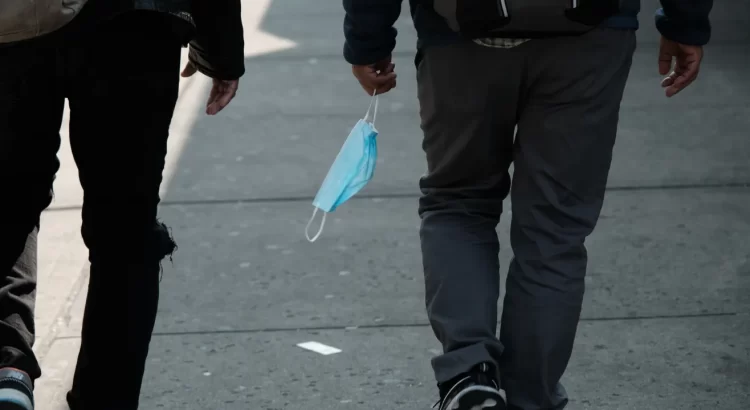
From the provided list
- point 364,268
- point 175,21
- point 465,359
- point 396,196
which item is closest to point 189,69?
point 175,21

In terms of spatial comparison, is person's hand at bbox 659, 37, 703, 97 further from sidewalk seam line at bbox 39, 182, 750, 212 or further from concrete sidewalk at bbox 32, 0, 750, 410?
sidewalk seam line at bbox 39, 182, 750, 212

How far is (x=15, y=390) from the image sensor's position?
2.89 metres

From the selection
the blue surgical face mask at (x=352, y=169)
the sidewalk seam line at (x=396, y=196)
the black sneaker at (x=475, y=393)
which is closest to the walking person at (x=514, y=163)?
the black sneaker at (x=475, y=393)

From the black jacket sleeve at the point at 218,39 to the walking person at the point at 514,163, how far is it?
26 centimetres

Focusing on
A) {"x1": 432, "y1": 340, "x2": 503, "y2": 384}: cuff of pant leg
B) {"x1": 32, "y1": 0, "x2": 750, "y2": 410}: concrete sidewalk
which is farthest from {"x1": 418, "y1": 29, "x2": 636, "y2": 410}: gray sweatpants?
{"x1": 32, "y1": 0, "x2": 750, "y2": 410}: concrete sidewalk

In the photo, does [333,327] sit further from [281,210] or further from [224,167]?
[224,167]

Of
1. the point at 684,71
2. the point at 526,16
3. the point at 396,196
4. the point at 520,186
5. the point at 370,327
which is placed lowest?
the point at 396,196

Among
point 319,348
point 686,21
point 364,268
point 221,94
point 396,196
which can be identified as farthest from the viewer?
point 396,196

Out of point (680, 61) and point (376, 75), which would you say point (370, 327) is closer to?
point (376, 75)

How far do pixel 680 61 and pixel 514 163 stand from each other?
54 cm

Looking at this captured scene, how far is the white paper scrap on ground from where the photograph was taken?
3.91 m

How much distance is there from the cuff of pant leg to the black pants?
0.69 metres

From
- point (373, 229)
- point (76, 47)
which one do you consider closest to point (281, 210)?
point (373, 229)

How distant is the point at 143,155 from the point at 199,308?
1531mm
